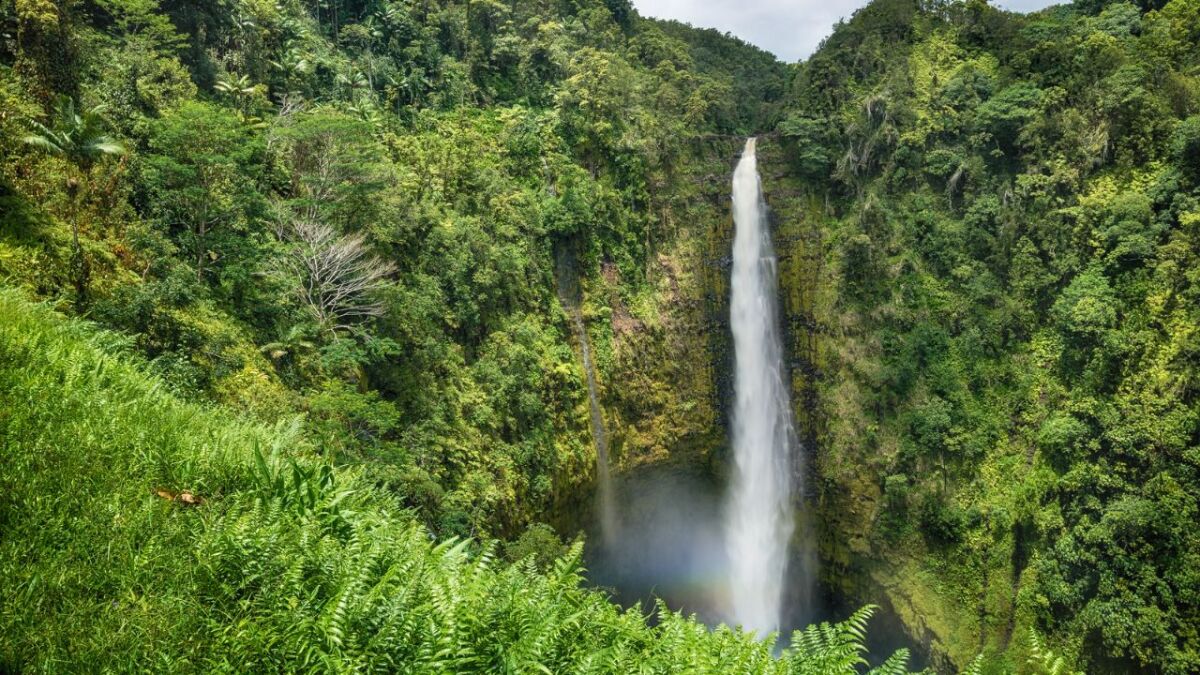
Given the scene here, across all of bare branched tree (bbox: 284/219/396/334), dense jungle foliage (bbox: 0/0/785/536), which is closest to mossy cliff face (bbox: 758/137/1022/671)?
dense jungle foliage (bbox: 0/0/785/536)

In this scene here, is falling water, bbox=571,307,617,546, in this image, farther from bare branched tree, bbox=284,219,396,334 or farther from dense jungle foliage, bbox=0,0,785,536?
bare branched tree, bbox=284,219,396,334

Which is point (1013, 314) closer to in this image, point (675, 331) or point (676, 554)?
point (675, 331)

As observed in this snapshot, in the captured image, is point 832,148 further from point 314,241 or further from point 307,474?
point 307,474

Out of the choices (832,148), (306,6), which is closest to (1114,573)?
(832,148)

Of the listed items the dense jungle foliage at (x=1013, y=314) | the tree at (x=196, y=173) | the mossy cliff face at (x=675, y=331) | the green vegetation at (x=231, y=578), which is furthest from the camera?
the mossy cliff face at (x=675, y=331)

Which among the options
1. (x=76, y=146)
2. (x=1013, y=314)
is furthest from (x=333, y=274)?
(x=1013, y=314)

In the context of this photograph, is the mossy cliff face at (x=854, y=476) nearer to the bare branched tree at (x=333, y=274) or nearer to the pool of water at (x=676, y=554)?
Result: the pool of water at (x=676, y=554)

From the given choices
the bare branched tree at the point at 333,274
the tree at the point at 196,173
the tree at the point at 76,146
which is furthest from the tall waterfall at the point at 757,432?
the tree at the point at 76,146
